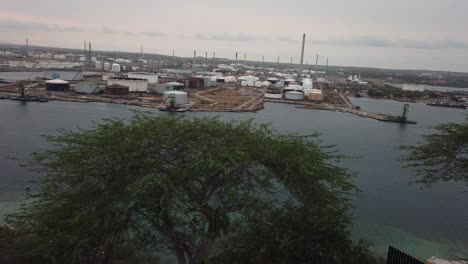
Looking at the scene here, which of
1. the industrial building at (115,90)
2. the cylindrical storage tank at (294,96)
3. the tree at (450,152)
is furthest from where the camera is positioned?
the cylindrical storage tank at (294,96)

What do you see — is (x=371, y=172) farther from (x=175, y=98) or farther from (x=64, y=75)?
(x=64, y=75)

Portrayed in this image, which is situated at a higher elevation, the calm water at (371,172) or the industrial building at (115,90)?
the industrial building at (115,90)

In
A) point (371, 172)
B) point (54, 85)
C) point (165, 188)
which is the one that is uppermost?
point (165, 188)

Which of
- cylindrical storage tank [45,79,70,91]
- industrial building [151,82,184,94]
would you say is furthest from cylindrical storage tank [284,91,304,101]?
cylindrical storage tank [45,79,70,91]

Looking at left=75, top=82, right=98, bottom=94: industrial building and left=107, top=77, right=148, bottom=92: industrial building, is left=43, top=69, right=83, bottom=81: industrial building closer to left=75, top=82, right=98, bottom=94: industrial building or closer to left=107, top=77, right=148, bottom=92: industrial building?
left=75, top=82, right=98, bottom=94: industrial building

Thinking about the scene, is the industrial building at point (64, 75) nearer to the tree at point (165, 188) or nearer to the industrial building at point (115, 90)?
the industrial building at point (115, 90)

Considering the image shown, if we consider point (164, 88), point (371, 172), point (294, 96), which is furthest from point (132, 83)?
point (371, 172)

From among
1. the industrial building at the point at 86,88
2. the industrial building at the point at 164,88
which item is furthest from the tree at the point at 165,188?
the industrial building at the point at 86,88
